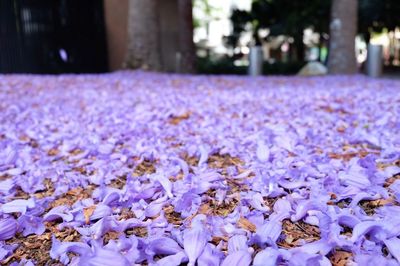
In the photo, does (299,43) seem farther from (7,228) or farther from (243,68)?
(7,228)

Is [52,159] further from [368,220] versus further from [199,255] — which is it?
[368,220]

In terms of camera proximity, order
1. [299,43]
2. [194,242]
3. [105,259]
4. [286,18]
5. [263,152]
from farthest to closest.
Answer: [299,43]
[286,18]
[263,152]
[194,242]
[105,259]

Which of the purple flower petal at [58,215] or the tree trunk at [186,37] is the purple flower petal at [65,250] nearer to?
the purple flower petal at [58,215]

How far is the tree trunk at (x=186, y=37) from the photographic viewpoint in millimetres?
10117

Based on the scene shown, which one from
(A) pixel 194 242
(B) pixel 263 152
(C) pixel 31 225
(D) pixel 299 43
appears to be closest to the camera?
(A) pixel 194 242

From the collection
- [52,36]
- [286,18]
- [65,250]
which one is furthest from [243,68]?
[65,250]

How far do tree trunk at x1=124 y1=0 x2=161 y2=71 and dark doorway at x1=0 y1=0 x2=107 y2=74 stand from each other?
2.07 metres

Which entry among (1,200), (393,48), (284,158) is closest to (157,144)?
(284,158)

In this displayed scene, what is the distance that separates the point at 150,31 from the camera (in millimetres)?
9234

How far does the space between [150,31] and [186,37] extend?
49.3 inches

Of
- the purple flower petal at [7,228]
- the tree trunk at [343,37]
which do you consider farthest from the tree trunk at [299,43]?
the purple flower petal at [7,228]

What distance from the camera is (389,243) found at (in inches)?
50.0

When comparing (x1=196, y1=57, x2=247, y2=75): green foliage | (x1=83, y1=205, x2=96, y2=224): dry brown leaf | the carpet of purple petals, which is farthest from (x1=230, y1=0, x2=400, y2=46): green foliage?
(x1=83, y1=205, x2=96, y2=224): dry brown leaf

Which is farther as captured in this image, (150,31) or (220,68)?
(220,68)
